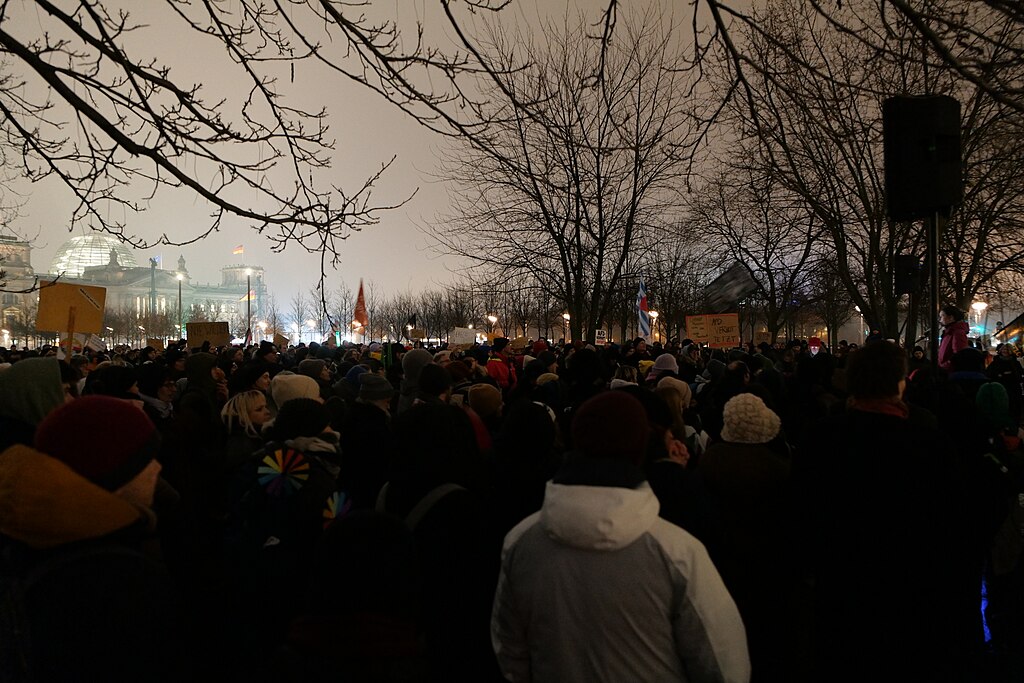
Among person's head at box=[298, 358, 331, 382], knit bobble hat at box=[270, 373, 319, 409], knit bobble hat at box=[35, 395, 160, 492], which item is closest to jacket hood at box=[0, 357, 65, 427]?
knit bobble hat at box=[270, 373, 319, 409]

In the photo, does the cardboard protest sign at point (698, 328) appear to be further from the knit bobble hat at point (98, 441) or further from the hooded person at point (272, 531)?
the knit bobble hat at point (98, 441)

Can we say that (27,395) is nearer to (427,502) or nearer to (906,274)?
(427,502)

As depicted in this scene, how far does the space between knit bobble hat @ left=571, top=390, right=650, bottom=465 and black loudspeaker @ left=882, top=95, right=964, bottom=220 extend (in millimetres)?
3102

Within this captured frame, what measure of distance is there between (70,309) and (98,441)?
33.5 feet

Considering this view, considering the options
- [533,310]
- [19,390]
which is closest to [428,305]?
[533,310]

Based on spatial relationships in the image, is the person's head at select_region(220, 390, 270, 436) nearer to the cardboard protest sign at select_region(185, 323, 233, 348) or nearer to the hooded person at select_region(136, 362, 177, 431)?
the hooded person at select_region(136, 362, 177, 431)

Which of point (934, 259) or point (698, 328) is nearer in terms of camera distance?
point (934, 259)

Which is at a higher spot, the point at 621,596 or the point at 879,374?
the point at 879,374

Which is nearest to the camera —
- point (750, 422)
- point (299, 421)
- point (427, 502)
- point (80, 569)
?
point (80, 569)

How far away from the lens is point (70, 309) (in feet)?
36.9

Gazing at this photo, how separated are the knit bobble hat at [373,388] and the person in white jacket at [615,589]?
3450mm

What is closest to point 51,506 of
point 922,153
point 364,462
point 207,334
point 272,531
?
point 272,531

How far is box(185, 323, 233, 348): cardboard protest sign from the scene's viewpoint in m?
19.2

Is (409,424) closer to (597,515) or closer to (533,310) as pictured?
(597,515)
